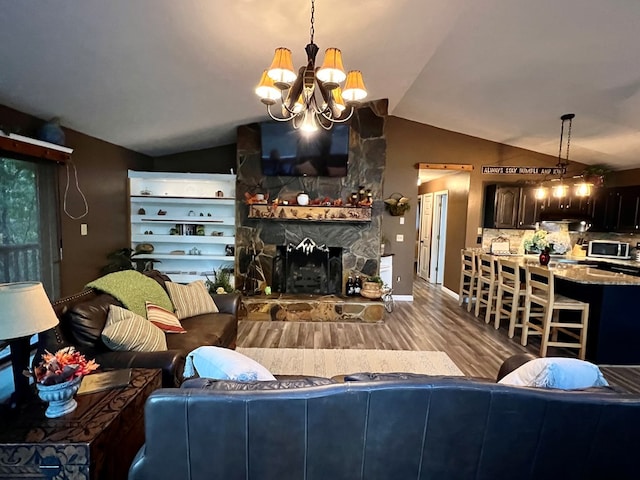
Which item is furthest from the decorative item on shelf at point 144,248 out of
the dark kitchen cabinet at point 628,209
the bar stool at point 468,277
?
the dark kitchen cabinet at point 628,209

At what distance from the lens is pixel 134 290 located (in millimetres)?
2672

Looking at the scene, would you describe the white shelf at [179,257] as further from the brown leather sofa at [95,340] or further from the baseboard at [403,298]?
the baseboard at [403,298]

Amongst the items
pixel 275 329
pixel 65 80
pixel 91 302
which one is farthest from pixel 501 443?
pixel 65 80

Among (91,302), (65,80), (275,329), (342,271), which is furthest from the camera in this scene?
(342,271)

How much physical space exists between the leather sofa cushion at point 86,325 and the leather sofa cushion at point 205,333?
473mm

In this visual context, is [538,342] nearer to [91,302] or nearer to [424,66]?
[424,66]

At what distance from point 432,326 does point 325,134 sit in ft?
10.2

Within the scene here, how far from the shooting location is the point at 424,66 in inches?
152

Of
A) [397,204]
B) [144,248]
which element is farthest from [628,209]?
[144,248]

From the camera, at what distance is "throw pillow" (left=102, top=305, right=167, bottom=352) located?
2.12m

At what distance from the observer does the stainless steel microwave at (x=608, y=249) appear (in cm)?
543

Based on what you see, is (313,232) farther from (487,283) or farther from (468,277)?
(468,277)

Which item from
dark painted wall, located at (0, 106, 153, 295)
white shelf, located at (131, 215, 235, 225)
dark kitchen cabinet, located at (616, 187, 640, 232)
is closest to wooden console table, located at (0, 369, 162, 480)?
dark painted wall, located at (0, 106, 153, 295)

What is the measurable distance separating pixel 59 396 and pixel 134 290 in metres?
1.33
